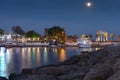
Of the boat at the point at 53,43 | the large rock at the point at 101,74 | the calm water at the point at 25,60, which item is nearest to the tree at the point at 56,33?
the boat at the point at 53,43

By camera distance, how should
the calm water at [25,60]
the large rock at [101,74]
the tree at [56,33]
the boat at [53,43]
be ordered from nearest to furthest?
the large rock at [101,74]
the calm water at [25,60]
the boat at [53,43]
the tree at [56,33]

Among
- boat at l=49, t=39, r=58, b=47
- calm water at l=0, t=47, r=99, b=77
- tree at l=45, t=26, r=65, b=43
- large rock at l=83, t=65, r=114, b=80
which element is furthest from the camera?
tree at l=45, t=26, r=65, b=43

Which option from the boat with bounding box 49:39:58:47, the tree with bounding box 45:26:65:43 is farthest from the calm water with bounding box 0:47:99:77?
the tree with bounding box 45:26:65:43

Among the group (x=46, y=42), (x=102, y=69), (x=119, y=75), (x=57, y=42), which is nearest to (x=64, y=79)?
(x=102, y=69)

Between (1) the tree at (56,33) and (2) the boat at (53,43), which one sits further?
(1) the tree at (56,33)

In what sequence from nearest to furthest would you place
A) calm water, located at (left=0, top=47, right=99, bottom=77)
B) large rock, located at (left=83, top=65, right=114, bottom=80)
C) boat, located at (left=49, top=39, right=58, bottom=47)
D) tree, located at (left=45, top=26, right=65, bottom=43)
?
1. large rock, located at (left=83, top=65, right=114, bottom=80)
2. calm water, located at (left=0, top=47, right=99, bottom=77)
3. boat, located at (left=49, top=39, right=58, bottom=47)
4. tree, located at (left=45, top=26, right=65, bottom=43)

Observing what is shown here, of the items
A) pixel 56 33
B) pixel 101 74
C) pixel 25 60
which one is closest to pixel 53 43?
pixel 56 33

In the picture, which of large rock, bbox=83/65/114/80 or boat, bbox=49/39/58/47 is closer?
large rock, bbox=83/65/114/80

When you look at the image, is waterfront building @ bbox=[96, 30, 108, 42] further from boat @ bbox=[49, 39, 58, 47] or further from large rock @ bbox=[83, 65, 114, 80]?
large rock @ bbox=[83, 65, 114, 80]

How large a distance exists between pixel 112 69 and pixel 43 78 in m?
4.81

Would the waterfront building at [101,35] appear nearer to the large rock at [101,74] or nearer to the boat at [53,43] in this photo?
the boat at [53,43]

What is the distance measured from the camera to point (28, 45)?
632 feet

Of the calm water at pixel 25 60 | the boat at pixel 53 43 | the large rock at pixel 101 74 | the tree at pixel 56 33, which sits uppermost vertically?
the tree at pixel 56 33

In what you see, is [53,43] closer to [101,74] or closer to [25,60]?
[25,60]
